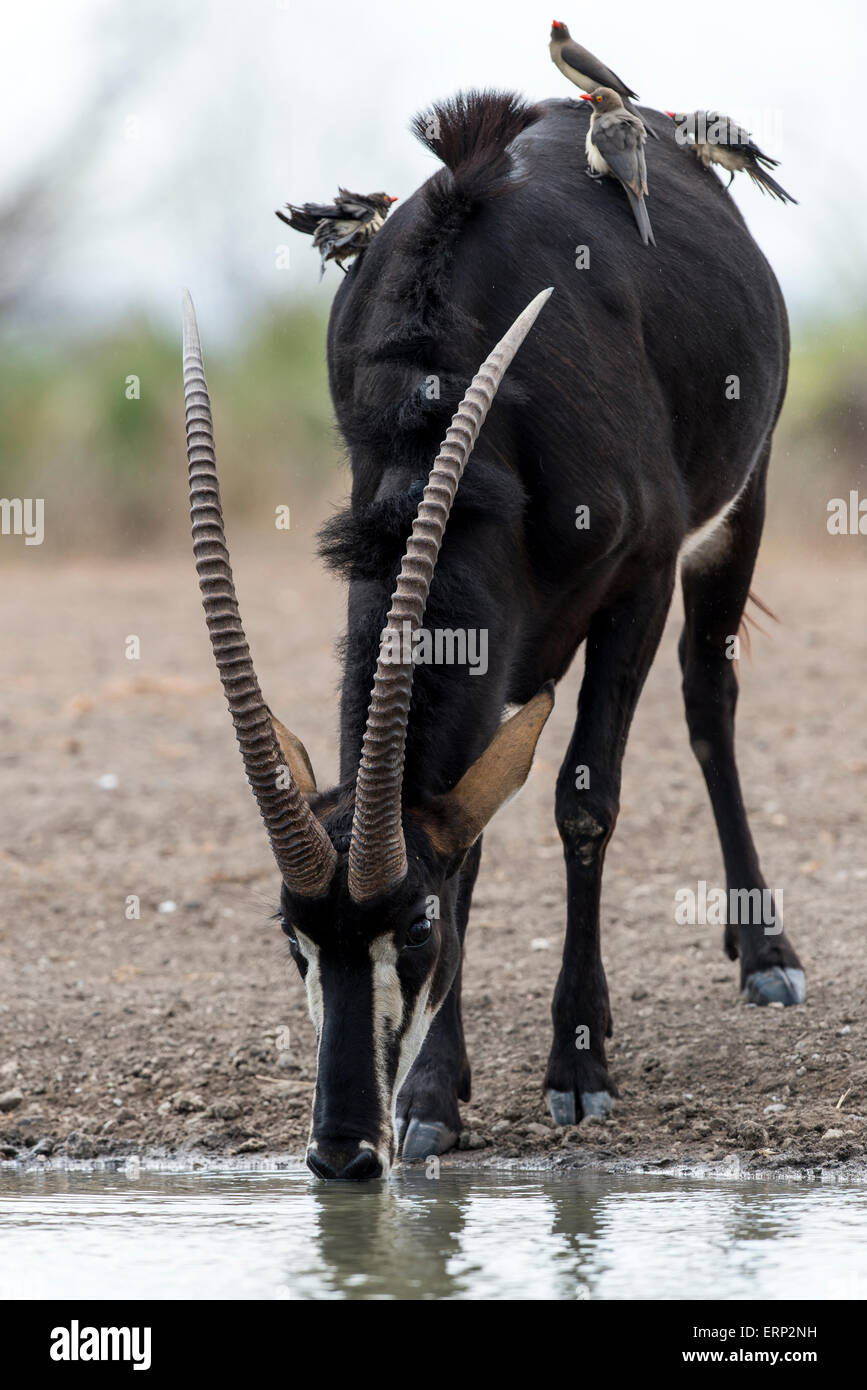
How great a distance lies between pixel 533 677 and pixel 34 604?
1150 centimetres

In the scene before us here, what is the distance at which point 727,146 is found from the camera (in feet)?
Result: 23.2

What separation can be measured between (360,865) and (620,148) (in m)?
2.80

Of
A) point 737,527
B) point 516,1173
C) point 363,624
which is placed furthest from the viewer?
point 737,527

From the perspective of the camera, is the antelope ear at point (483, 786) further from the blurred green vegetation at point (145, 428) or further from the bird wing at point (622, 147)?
the blurred green vegetation at point (145, 428)

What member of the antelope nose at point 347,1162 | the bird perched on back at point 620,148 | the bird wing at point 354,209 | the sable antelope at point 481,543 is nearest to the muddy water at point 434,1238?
the antelope nose at point 347,1162

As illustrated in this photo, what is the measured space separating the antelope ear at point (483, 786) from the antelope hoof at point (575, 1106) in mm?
1311

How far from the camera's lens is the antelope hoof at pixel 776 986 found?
683 centimetres

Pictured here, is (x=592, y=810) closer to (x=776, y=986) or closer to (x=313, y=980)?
(x=776, y=986)

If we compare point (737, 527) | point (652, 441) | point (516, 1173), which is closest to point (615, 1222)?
point (516, 1173)

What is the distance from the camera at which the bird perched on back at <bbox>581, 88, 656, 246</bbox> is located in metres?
6.00

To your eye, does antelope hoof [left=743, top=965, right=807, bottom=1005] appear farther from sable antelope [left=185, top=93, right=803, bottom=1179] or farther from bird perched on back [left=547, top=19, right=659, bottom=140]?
bird perched on back [left=547, top=19, right=659, bottom=140]

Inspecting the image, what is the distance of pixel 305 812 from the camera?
14.5 feet

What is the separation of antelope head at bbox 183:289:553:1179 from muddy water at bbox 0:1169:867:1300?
280mm
